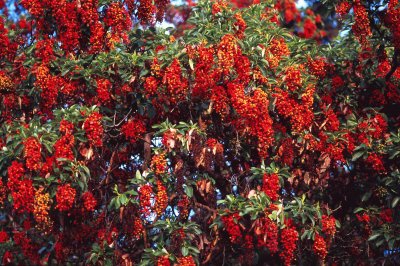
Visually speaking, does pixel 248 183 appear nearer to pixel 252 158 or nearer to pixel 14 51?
pixel 252 158

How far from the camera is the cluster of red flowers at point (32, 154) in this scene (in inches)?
249

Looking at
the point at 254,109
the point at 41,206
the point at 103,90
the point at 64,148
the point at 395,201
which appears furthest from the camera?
the point at 395,201

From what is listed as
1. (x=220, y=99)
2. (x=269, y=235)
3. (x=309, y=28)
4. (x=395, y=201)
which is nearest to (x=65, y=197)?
(x=220, y=99)

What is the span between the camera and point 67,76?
289 inches

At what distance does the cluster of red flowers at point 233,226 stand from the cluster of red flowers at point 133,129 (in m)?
1.12

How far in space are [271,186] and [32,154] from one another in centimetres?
204

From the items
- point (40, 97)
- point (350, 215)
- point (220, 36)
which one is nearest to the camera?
point (220, 36)

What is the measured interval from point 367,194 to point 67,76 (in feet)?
9.98

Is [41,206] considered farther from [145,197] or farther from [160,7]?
[160,7]

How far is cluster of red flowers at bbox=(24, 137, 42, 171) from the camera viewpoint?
6.34m

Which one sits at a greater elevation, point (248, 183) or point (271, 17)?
point (271, 17)

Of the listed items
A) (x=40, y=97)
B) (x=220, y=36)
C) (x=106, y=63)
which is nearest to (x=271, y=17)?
(x=220, y=36)

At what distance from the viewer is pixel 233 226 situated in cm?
667

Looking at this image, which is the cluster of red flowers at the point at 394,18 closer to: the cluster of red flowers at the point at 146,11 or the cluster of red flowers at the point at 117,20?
the cluster of red flowers at the point at 146,11
